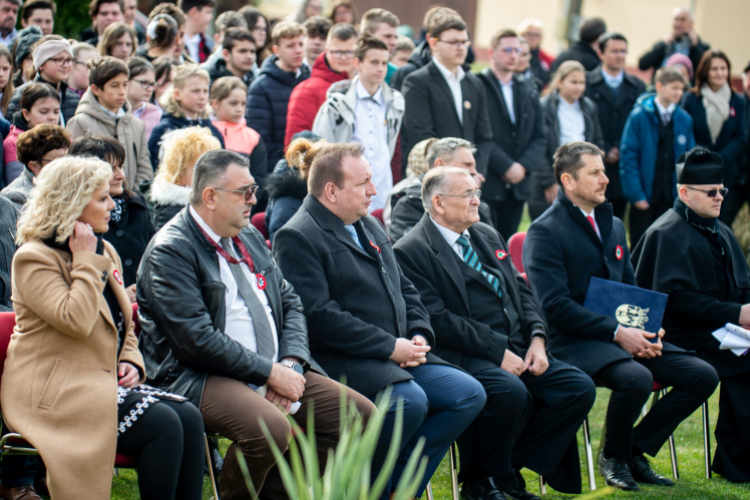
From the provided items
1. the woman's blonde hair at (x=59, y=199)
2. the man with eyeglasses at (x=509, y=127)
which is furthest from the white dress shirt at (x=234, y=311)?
Result: the man with eyeglasses at (x=509, y=127)

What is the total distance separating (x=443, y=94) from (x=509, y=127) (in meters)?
0.96

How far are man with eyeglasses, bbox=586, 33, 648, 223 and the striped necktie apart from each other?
441cm

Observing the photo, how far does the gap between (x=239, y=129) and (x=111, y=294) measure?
3.08 m

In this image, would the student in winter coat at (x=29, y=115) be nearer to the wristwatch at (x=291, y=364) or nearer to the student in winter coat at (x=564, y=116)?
the wristwatch at (x=291, y=364)

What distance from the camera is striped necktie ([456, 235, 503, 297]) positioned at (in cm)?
501

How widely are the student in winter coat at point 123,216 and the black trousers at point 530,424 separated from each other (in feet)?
6.91

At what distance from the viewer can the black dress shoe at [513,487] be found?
4.72m

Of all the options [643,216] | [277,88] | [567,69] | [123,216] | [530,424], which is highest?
[567,69]

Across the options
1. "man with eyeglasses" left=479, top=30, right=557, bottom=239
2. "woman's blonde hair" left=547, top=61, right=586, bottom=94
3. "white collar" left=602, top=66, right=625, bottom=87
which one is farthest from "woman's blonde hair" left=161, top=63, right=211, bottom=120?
"white collar" left=602, top=66, right=625, bottom=87

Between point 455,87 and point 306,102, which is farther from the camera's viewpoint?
point 455,87

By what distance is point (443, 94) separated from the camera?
728 cm

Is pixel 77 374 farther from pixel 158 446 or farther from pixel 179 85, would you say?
pixel 179 85

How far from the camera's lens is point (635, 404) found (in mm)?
5035

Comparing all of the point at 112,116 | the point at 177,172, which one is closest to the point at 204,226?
the point at 177,172
